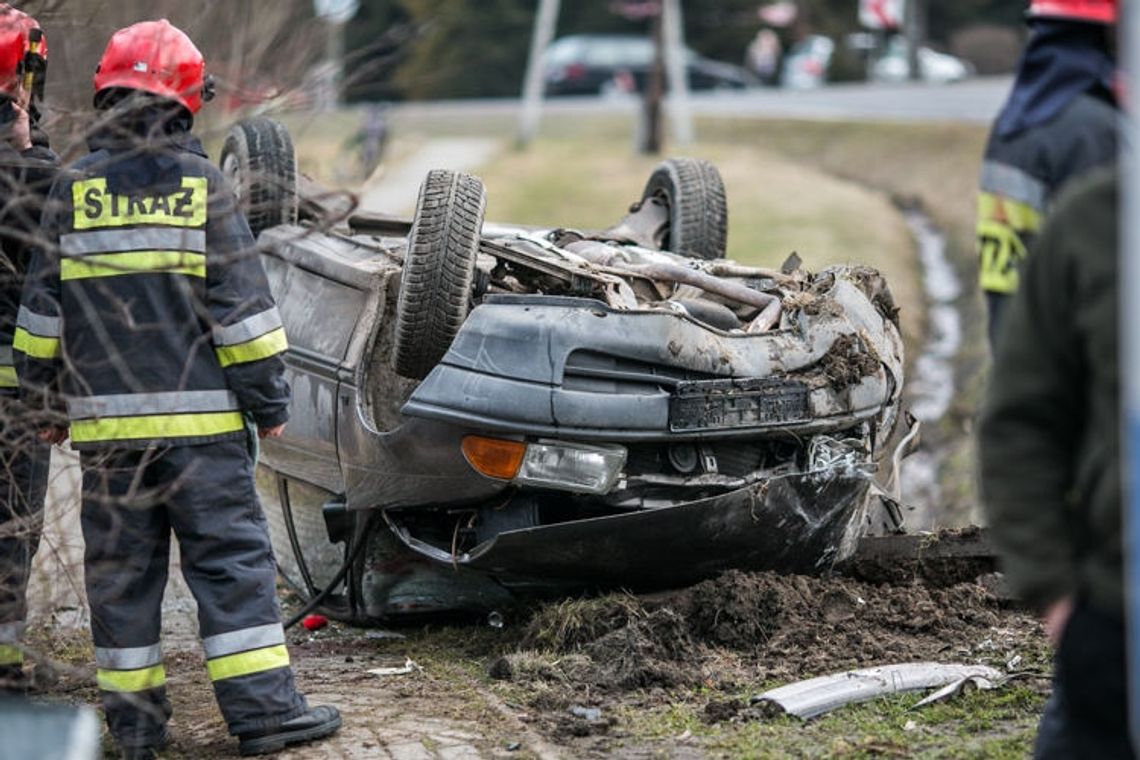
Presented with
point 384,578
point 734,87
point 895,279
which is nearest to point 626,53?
point 734,87

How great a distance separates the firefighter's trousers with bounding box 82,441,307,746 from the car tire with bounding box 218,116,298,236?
2.54m

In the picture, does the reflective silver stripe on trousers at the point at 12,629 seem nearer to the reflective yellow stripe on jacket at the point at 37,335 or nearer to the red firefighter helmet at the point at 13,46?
the reflective yellow stripe on jacket at the point at 37,335

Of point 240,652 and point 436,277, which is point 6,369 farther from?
point 436,277

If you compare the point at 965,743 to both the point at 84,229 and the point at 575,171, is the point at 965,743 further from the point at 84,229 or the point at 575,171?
the point at 575,171

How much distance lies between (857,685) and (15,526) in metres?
2.41

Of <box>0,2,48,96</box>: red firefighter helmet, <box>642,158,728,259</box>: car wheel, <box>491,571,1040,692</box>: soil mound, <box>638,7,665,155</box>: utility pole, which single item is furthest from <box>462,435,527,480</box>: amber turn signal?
<box>638,7,665,155</box>: utility pole

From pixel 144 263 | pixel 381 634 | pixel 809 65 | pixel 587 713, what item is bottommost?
pixel 381 634

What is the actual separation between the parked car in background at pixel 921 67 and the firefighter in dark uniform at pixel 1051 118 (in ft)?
124

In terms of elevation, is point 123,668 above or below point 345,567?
Result: above

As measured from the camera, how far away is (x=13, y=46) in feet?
17.3

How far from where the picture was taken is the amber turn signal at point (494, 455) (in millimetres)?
5578

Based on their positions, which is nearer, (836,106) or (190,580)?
(190,580)

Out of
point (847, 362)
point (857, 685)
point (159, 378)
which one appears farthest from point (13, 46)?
point (857, 685)

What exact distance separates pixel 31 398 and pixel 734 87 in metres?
41.5
